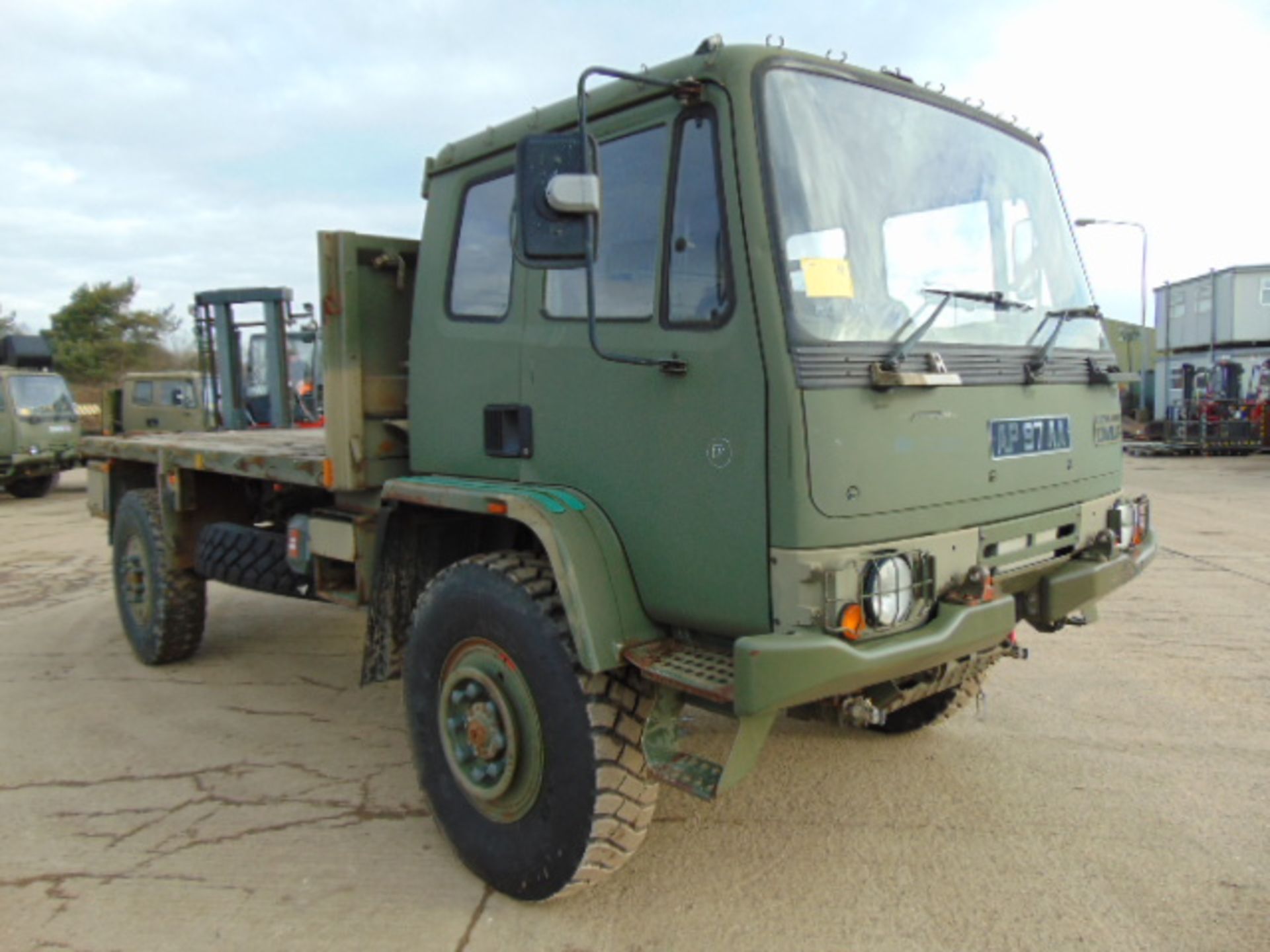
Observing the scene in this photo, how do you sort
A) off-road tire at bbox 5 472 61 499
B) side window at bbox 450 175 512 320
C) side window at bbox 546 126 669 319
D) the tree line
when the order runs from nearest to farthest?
1. side window at bbox 546 126 669 319
2. side window at bbox 450 175 512 320
3. off-road tire at bbox 5 472 61 499
4. the tree line

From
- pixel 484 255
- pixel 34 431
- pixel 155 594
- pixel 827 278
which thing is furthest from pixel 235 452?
pixel 34 431

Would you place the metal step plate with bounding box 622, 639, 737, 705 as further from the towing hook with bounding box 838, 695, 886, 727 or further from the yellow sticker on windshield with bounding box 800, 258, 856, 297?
the yellow sticker on windshield with bounding box 800, 258, 856, 297

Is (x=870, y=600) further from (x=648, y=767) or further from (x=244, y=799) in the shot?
(x=244, y=799)

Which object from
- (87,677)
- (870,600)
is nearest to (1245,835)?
(870,600)

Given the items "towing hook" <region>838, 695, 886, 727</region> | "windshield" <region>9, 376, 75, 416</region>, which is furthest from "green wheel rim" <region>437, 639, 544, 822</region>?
"windshield" <region>9, 376, 75, 416</region>

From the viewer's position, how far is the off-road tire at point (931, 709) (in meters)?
4.39

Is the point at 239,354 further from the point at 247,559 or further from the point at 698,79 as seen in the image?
the point at 698,79

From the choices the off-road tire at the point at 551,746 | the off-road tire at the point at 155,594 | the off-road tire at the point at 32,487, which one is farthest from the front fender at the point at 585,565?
the off-road tire at the point at 32,487

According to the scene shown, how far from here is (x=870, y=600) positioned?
2.72 m

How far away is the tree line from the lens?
3700 cm

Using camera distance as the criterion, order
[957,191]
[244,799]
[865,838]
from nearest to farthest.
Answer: [957,191], [865,838], [244,799]

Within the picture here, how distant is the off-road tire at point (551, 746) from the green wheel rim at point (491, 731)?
22 millimetres

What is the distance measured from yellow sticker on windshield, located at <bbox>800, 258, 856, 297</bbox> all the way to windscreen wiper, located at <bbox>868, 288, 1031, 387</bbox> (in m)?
0.22

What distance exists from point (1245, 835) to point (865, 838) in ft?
4.40
